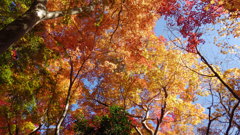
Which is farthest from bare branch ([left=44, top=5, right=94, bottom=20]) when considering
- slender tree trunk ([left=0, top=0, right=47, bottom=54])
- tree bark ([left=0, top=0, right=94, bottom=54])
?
slender tree trunk ([left=0, top=0, right=47, bottom=54])

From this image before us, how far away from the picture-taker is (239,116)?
9656 millimetres

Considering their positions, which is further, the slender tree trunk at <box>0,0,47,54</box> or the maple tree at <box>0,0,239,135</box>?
the maple tree at <box>0,0,239,135</box>

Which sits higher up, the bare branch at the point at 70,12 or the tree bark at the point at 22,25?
the bare branch at the point at 70,12

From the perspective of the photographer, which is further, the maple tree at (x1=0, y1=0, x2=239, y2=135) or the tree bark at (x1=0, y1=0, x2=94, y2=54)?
the maple tree at (x1=0, y1=0, x2=239, y2=135)

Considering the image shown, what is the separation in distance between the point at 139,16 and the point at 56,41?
4750mm

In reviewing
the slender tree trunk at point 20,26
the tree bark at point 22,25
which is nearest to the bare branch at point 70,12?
the tree bark at point 22,25

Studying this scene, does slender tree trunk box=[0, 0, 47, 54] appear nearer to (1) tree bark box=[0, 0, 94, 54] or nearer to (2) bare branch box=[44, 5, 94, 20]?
(1) tree bark box=[0, 0, 94, 54]

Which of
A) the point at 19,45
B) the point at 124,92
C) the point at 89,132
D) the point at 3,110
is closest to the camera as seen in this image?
the point at 89,132

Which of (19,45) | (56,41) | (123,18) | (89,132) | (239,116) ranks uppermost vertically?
(123,18)

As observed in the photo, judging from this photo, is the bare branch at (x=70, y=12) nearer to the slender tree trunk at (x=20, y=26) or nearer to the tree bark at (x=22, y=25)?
the tree bark at (x=22, y=25)

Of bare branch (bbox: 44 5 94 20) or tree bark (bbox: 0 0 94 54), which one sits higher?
bare branch (bbox: 44 5 94 20)

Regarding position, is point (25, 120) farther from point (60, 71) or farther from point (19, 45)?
point (19, 45)

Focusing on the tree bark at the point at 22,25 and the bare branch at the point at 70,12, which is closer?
the tree bark at the point at 22,25

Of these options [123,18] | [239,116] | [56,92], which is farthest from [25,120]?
[239,116]
